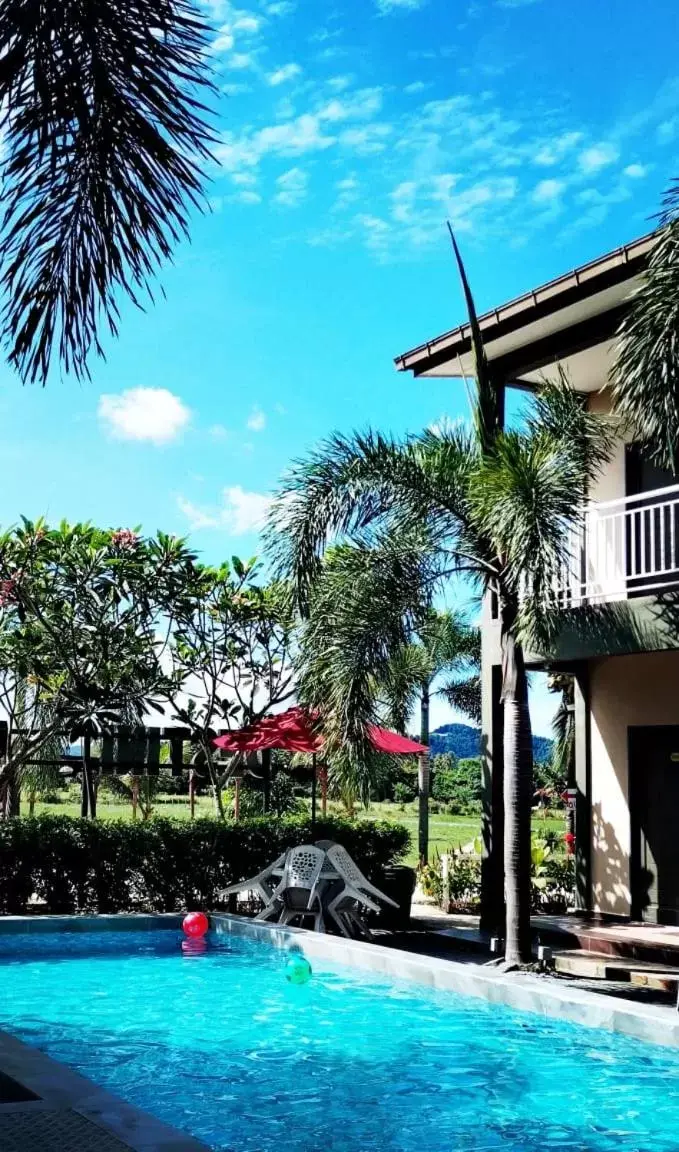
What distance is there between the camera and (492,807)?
13898mm

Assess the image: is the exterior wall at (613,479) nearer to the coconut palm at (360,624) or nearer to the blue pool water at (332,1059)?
the coconut palm at (360,624)

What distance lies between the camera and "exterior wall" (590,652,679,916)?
14.5 metres

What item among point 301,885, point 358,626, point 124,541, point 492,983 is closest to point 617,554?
point 358,626

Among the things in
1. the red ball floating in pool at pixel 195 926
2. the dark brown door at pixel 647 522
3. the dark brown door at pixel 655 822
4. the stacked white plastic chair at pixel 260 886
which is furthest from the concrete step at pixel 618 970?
the dark brown door at pixel 647 522

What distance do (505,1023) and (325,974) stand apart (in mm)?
2630

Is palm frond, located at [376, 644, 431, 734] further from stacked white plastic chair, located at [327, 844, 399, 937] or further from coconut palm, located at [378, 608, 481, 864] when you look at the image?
coconut palm, located at [378, 608, 481, 864]

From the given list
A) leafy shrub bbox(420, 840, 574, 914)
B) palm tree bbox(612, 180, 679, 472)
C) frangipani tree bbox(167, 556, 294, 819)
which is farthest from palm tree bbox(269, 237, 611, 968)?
frangipani tree bbox(167, 556, 294, 819)

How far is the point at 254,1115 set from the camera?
7.40 m

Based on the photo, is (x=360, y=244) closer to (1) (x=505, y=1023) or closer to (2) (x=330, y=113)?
(2) (x=330, y=113)

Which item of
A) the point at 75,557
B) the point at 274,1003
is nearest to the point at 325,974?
the point at 274,1003

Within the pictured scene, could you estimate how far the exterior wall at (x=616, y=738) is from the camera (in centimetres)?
1445

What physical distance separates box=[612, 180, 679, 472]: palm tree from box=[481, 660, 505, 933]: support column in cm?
513

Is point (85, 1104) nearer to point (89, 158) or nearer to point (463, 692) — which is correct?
point (89, 158)

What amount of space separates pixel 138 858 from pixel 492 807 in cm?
441
